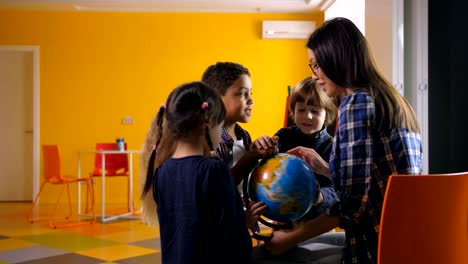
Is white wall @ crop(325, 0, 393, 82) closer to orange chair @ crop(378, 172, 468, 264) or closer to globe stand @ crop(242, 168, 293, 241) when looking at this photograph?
globe stand @ crop(242, 168, 293, 241)

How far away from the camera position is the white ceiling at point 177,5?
24.5 feet

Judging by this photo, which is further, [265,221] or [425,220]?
[265,221]

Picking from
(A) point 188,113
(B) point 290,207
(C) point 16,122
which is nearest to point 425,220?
(B) point 290,207

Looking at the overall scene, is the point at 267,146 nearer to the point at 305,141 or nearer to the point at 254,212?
the point at 254,212

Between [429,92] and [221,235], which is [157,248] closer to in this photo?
[429,92]

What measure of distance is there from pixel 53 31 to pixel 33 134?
158 centimetres

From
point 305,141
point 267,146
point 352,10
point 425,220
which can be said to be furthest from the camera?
point 352,10

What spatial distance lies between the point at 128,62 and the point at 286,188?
6.68 meters

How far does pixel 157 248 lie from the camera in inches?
185

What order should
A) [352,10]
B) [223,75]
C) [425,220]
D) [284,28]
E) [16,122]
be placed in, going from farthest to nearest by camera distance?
[16,122], [284,28], [352,10], [223,75], [425,220]

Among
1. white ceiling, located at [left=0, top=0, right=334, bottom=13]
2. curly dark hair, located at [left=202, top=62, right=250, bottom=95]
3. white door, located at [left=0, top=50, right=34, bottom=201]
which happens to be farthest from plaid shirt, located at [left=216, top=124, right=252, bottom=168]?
white door, located at [left=0, top=50, right=34, bottom=201]

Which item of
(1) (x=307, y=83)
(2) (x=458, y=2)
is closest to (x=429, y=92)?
(2) (x=458, y=2)

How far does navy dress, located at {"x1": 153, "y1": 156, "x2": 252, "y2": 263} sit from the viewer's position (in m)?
1.54

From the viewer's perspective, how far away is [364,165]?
4.70ft
